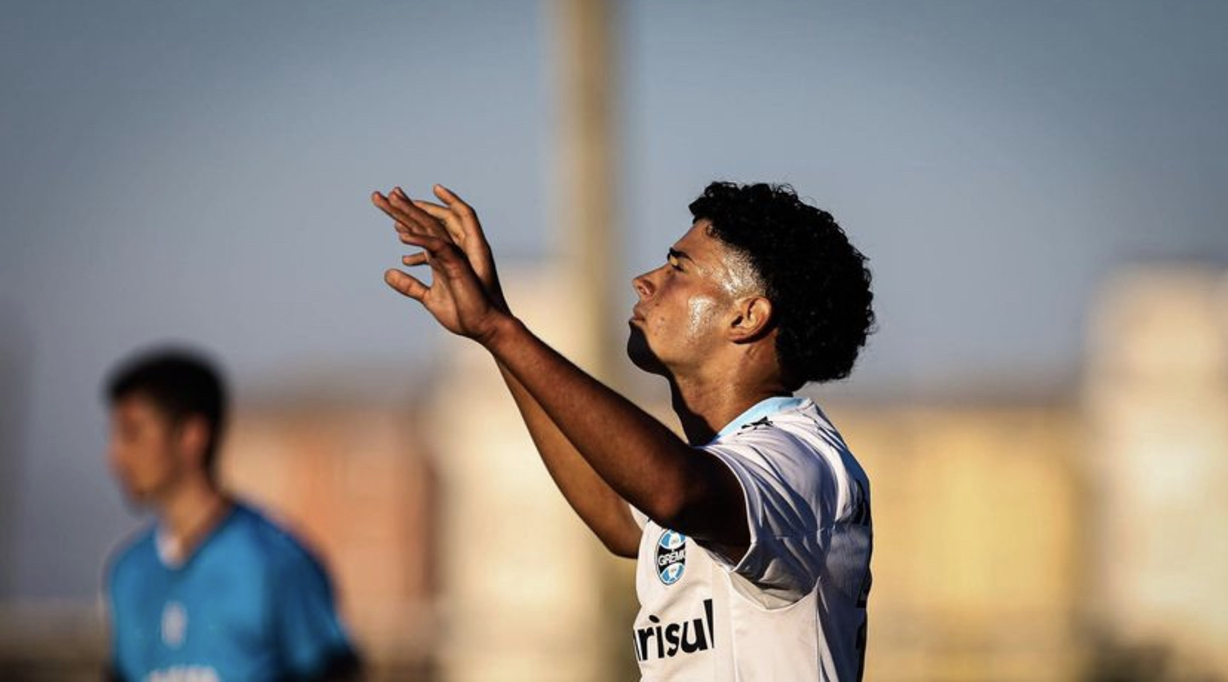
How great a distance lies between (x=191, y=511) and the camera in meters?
7.92

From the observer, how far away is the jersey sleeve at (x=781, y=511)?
390 cm

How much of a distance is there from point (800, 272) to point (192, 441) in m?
4.10

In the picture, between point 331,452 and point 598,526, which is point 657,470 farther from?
point 331,452

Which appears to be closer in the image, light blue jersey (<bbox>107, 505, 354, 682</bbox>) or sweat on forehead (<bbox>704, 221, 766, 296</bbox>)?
sweat on forehead (<bbox>704, 221, 766, 296</bbox>)

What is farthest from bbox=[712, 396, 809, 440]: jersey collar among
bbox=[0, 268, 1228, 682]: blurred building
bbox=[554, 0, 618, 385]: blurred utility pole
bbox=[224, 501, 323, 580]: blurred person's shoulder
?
bbox=[0, 268, 1228, 682]: blurred building

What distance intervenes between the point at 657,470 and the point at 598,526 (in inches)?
50.3

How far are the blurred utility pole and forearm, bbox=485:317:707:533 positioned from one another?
30.7 feet

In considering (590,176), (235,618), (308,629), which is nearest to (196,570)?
(235,618)

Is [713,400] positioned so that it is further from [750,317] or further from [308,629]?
[308,629]

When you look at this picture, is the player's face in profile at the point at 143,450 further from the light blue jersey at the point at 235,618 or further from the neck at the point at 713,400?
the neck at the point at 713,400

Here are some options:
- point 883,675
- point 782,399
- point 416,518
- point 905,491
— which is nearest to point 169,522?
point 782,399

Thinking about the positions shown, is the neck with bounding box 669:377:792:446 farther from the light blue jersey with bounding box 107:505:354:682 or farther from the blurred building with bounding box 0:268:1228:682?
the blurred building with bounding box 0:268:1228:682

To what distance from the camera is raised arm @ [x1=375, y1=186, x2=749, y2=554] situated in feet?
12.3

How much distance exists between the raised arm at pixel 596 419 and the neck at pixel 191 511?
13.5 ft
